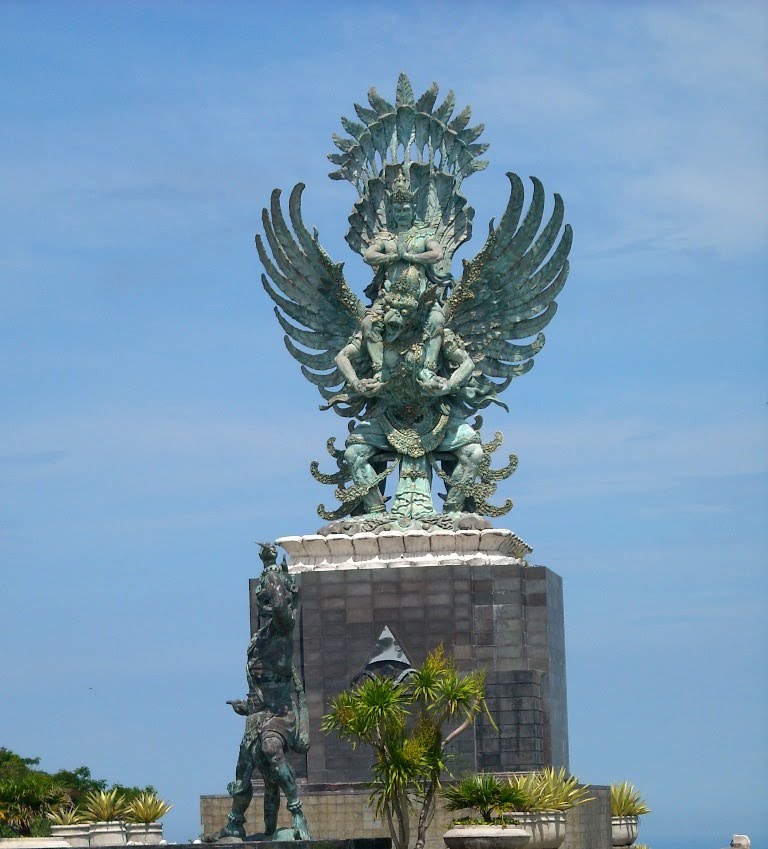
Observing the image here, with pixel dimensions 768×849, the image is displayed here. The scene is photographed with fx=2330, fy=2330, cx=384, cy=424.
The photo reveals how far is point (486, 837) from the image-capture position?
35781 mm

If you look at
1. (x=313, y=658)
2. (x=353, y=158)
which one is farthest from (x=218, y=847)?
(x=353, y=158)

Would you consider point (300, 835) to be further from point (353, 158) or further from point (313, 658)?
point (353, 158)

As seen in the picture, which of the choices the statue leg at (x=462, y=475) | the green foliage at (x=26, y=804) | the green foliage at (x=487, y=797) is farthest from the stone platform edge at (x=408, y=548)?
the green foliage at (x=26, y=804)

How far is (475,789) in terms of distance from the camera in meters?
36.9

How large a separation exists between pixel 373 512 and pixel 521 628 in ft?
12.7

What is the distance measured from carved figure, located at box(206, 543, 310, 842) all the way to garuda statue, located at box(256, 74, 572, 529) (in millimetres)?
8847

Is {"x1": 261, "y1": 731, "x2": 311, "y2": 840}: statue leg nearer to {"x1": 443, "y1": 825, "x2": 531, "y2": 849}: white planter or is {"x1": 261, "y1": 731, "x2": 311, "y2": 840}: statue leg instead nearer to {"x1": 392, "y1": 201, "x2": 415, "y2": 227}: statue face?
{"x1": 443, "y1": 825, "x2": 531, "y2": 849}: white planter

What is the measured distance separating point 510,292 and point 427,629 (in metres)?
7.27

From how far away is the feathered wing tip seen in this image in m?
45.5

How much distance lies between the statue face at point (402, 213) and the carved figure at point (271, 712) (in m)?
11.5

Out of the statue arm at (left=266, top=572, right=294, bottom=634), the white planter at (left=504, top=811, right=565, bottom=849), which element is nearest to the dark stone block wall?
the white planter at (left=504, top=811, right=565, bottom=849)

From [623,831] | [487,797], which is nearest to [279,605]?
[487,797]

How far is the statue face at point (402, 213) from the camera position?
148ft

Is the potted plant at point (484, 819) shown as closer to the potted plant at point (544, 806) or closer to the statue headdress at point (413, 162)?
the potted plant at point (544, 806)
